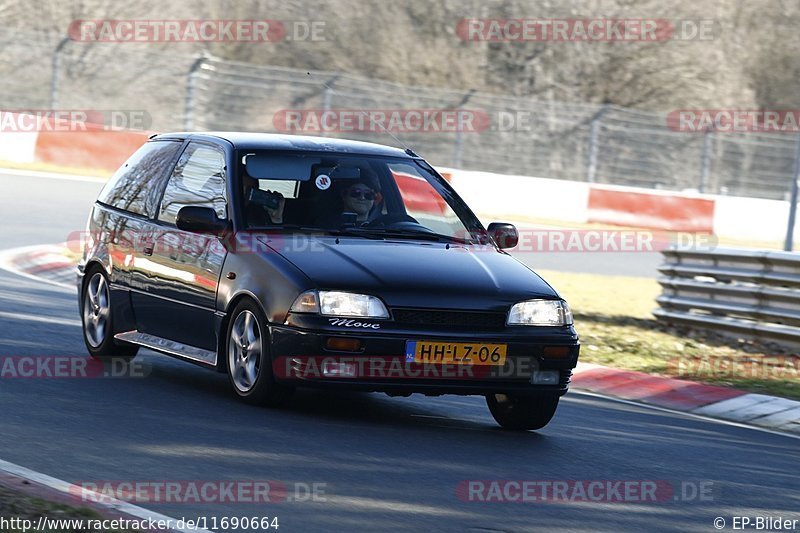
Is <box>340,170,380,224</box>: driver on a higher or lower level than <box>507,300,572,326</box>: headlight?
higher

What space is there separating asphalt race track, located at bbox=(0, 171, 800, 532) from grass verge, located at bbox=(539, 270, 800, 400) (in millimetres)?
1942

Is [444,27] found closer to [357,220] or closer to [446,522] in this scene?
[357,220]

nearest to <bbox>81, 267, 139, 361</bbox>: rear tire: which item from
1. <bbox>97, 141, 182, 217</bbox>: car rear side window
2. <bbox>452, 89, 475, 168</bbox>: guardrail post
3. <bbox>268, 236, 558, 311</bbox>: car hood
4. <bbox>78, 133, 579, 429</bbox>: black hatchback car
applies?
<bbox>78, 133, 579, 429</bbox>: black hatchback car

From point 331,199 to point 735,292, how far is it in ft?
21.5

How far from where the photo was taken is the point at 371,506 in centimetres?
618

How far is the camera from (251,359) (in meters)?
8.16

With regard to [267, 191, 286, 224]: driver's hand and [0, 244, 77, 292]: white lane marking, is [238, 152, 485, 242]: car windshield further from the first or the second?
[0, 244, 77, 292]: white lane marking

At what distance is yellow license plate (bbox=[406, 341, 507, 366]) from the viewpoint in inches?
306

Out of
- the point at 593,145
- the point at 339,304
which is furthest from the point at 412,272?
the point at 593,145

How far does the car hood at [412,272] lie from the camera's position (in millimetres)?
7855

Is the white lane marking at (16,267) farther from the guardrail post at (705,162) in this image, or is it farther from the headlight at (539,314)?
the guardrail post at (705,162)

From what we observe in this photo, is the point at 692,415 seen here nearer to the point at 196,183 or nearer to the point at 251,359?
the point at 251,359

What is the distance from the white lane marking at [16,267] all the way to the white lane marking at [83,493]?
7.82 metres

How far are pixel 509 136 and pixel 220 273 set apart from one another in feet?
81.6
